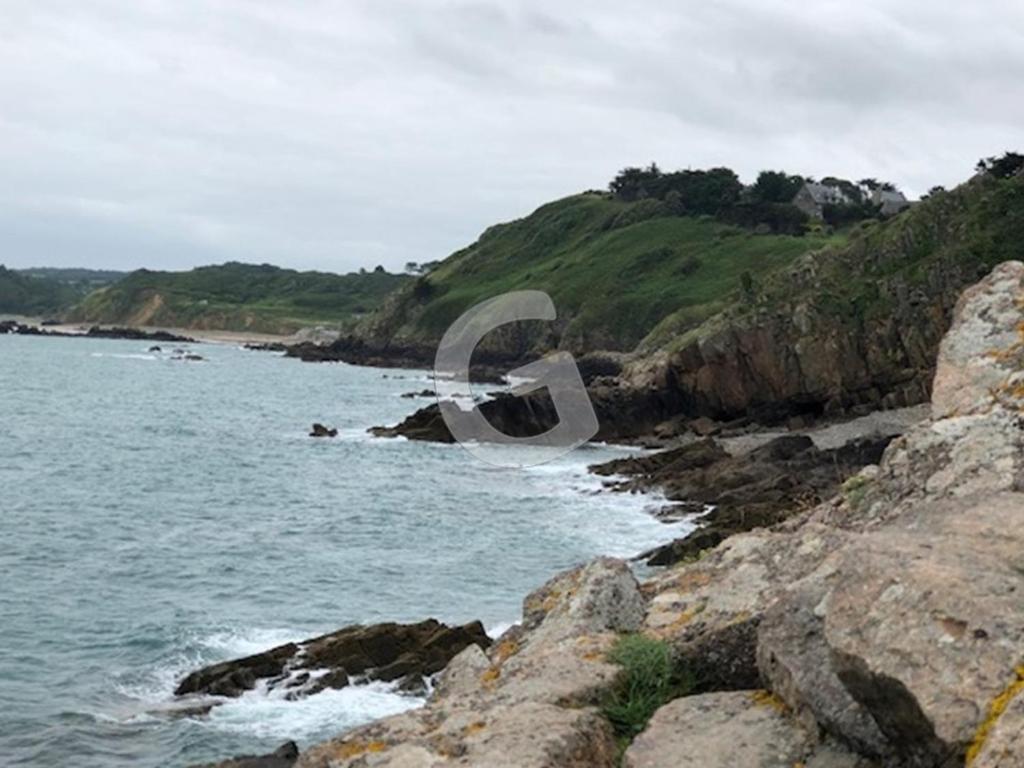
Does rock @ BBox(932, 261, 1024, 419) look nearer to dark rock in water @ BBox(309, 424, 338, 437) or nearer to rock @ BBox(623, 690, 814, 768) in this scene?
rock @ BBox(623, 690, 814, 768)

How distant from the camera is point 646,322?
116 m

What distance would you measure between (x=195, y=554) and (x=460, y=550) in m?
7.62

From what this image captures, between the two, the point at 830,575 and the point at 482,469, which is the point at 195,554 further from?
the point at 830,575

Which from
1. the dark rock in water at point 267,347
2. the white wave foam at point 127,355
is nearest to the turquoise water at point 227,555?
the white wave foam at point 127,355

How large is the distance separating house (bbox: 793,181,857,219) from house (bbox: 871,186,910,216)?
12.8ft

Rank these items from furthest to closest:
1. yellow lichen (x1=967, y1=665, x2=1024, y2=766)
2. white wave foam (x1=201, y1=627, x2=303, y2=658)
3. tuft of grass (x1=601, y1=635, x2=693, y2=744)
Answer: white wave foam (x1=201, y1=627, x2=303, y2=658)
tuft of grass (x1=601, y1=635, x2=693, y2=744)
yellow lichen (x1=967, y1=665, x2=1024, y2=766)

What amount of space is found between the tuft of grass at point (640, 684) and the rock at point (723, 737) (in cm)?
16

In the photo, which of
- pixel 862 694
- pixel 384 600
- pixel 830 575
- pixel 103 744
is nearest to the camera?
pixel 862 694

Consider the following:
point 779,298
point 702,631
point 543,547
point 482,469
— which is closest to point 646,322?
point 779,298

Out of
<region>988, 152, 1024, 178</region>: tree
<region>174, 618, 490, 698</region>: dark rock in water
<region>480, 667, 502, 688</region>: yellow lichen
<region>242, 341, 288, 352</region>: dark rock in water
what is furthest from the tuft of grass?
<region>242, 341, 288, 352</region>: dark rock in water

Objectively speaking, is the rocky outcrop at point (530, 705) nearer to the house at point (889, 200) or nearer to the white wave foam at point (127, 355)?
the house at point (889, 200)

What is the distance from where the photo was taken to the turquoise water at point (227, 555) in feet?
62.3

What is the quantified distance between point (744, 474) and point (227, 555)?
1769 cm

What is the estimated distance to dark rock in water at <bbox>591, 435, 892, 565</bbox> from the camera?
3344cm
